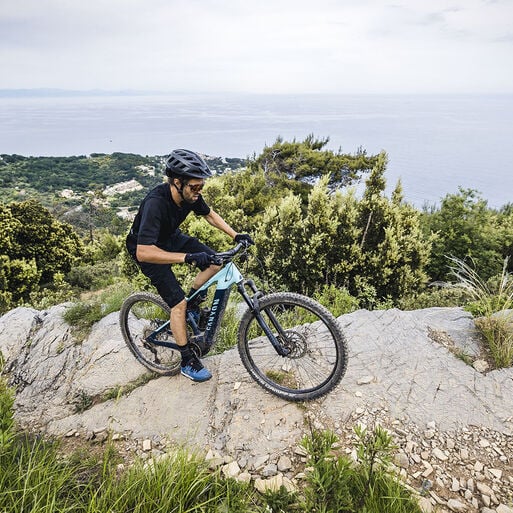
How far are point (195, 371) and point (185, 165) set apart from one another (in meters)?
2.19

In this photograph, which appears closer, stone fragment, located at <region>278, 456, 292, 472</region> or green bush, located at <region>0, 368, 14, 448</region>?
green bush, located at <region>0, 368, 14, 448</region>

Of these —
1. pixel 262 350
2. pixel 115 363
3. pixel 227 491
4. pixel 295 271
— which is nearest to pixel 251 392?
pixel 262 350

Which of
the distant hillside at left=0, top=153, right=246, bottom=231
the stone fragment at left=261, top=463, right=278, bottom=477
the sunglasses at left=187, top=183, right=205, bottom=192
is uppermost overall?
the sunglasses at left=187, top=183, right=205, bottom=192

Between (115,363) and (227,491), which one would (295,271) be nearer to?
(115,363)

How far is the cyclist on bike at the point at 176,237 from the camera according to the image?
2936 mm

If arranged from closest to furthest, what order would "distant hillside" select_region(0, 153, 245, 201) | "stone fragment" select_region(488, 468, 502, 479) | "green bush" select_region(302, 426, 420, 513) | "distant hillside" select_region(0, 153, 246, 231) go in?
"green bush" select_region(302, 426, 420, 513) < "stone fragment" select_region(488, 468, 502, 479) < "distant hillside" select_region(0, 153, 246, 231) < "distant hillside" select_region(0, 153, 245, 201)

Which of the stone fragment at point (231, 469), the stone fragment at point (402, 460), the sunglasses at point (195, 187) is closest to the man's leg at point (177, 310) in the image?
the sunglasses at point (195, 187)

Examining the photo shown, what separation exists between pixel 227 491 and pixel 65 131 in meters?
186

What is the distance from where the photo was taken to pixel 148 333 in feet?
13.6

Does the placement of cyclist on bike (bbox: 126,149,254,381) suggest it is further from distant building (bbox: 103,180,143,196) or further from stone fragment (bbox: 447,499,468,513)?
distant building (bbox: 103,180,143,196)

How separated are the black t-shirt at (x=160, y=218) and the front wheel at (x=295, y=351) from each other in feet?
3.60

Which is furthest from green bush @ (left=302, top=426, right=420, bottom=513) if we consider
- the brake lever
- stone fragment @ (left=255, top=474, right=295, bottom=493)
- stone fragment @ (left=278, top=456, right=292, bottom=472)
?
the brake lever

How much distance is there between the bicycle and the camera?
3.13m

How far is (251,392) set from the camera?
3.51 m
